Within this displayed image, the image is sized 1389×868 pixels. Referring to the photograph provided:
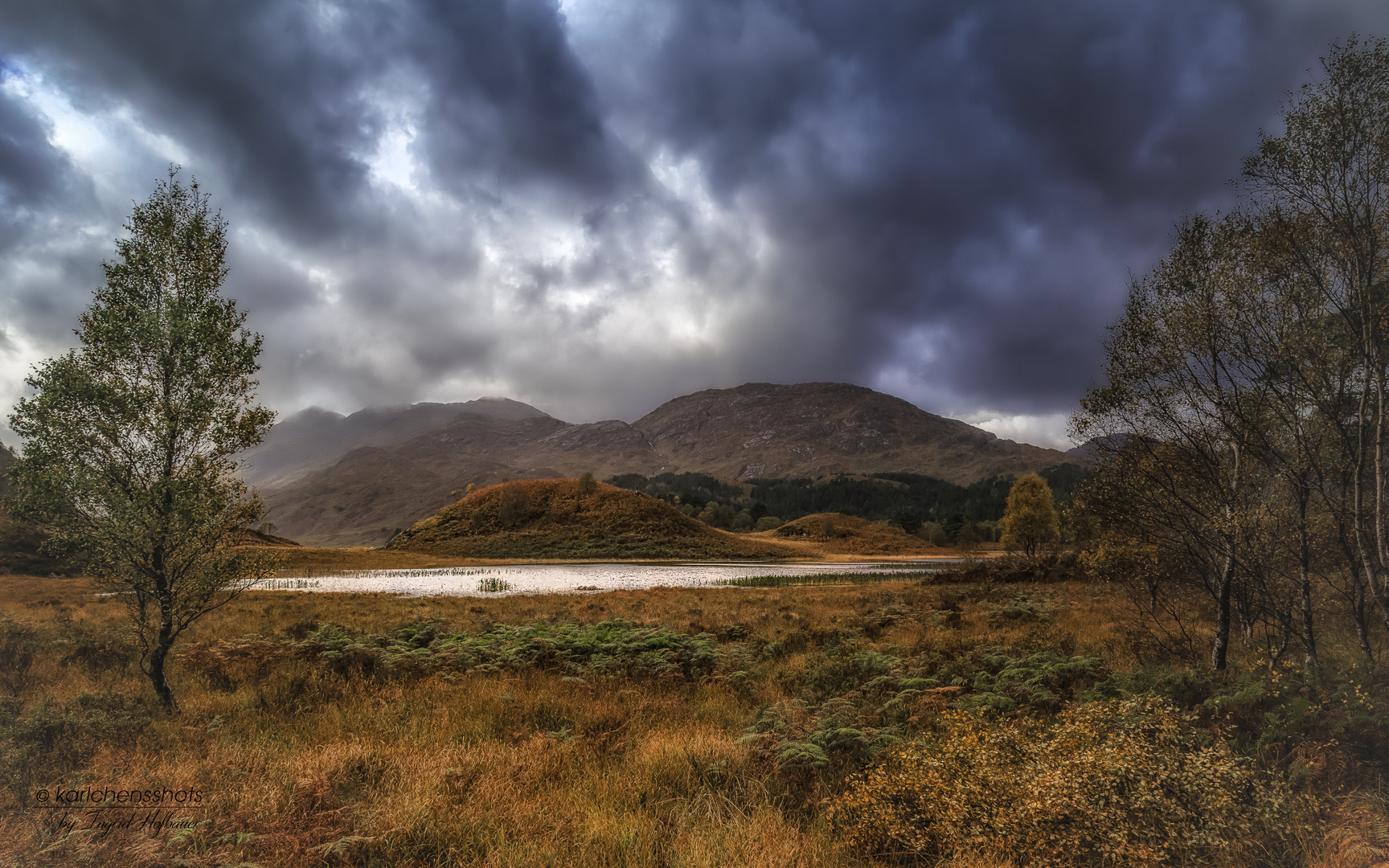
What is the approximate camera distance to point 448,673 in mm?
10672

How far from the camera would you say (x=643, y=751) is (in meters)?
6.59

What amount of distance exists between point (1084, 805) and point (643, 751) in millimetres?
4454

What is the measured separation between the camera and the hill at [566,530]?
72188mm

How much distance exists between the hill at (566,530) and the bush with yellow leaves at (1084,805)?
66.8m

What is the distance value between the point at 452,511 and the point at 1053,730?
286 ft

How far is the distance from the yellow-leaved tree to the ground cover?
49.5m

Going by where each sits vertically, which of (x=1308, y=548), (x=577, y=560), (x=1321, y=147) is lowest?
(x=577, y=560)

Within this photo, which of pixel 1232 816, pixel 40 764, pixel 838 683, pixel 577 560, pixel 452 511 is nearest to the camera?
pixel 1232 816

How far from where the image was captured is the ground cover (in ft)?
14.7

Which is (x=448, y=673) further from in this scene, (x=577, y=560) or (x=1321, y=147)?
(x=577, y=560)

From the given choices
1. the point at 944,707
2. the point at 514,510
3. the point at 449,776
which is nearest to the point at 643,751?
the point at 449,776

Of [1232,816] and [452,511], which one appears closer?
[1232,816]

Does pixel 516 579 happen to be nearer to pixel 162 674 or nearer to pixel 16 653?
pixel 16 653

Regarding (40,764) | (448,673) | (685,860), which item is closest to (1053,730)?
(685,860)
